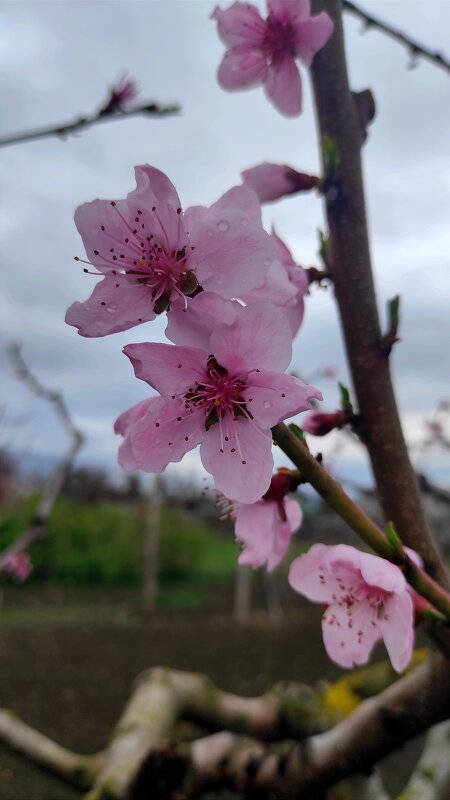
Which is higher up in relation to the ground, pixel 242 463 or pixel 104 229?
pixel 104 229

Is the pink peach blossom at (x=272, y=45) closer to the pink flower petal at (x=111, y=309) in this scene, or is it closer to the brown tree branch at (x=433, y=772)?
the pink flower petal at (x=111, y=309)

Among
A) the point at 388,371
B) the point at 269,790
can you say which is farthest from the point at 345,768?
the point at 388,371

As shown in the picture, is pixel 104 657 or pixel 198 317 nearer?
pixel 198 317

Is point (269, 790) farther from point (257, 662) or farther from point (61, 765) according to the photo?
point (257, 662)

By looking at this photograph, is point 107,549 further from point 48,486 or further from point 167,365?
point 167,365

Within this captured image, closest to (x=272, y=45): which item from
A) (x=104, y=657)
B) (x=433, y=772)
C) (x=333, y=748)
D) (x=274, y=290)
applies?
(x=274, y=290)

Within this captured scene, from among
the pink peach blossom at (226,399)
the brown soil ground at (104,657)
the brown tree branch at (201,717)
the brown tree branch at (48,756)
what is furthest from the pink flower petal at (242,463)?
the brown soil ground at (104,657)
